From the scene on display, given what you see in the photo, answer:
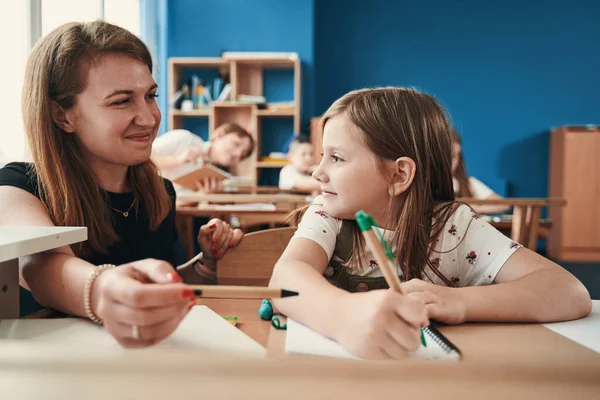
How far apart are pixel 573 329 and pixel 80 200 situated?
2.97 ft

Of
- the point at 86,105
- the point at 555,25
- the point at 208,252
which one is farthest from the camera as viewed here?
the point at 555,25

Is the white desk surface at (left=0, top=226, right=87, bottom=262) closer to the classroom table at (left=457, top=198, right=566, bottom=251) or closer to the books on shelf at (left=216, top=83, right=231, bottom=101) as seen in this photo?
the classroom table at (left=457, top=198, right=566, bottom=251)

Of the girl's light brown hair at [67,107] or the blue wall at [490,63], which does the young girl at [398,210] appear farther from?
the blue wall at [490,63]

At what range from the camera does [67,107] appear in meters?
1.22

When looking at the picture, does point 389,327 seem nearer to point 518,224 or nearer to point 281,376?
point 281,376

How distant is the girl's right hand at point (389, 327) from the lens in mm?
605

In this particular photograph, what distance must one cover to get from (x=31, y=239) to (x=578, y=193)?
680 centimetres

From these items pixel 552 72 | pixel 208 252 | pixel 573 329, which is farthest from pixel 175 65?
pixel 573 329

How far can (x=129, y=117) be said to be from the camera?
4.09 feet

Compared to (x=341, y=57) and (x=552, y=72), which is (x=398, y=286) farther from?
(x=552, y=72)

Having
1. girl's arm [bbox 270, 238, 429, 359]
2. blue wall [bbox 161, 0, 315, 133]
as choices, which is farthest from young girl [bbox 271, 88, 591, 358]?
blue wall [bbox 161, 0, 315, 133]

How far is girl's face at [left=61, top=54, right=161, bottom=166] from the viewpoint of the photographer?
3.99 feet

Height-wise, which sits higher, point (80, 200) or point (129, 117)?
point (129, 117)

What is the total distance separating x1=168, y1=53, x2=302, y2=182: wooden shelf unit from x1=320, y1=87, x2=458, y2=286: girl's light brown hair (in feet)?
16.7
